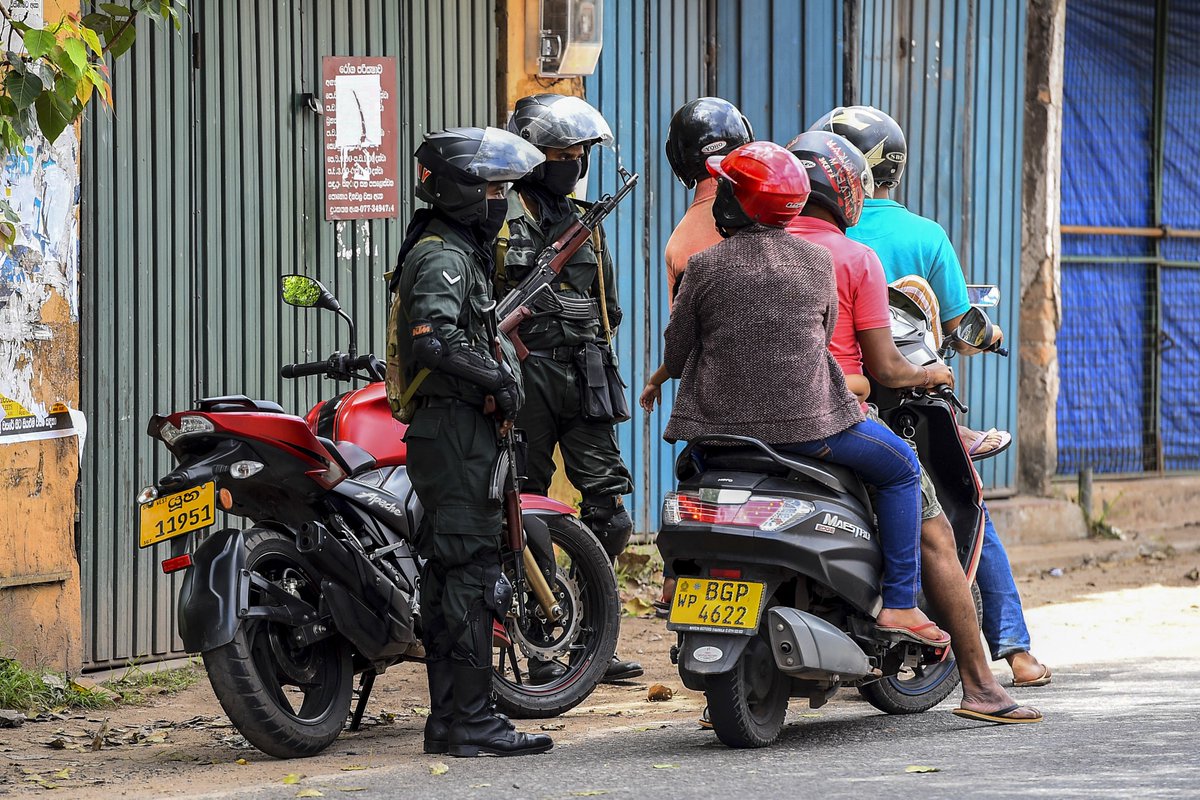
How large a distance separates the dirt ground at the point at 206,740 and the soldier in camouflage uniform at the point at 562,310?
798 mm

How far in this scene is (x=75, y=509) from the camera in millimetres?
6512

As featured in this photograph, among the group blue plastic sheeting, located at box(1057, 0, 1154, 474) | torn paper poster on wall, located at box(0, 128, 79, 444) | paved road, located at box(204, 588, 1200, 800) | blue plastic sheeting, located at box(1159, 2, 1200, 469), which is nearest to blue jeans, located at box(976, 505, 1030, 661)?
paved road, located at box(204, 588, 1200, 800)

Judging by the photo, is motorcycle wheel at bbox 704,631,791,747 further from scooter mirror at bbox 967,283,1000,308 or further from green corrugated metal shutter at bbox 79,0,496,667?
green corrugated metal shutter at bbox 79,0,496,667

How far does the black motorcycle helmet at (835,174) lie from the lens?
5539 millimetres

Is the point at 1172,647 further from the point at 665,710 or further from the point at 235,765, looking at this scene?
the point at 235,765

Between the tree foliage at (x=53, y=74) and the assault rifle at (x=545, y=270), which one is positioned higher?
the tree foliage at (x=53, y=74)

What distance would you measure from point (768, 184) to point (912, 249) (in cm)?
112

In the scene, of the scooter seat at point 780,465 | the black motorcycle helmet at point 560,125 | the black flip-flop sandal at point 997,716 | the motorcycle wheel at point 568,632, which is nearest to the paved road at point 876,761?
the black flip-flop sandal at point 997,716

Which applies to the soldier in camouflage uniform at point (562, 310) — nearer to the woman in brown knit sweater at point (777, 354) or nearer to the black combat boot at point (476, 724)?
the woman in brown knit sweater at point (777, 354)

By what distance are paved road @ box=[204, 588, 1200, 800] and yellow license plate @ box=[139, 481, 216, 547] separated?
785 mm

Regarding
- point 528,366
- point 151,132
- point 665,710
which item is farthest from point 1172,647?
point 151,132

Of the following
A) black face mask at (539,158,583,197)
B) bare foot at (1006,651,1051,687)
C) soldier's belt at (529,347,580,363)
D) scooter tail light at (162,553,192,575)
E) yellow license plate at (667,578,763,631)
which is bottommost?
bare foot at (1006,651,1051,687)

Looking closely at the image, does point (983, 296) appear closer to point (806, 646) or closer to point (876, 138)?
point (876, 138)

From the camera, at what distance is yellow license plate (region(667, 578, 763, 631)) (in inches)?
198
